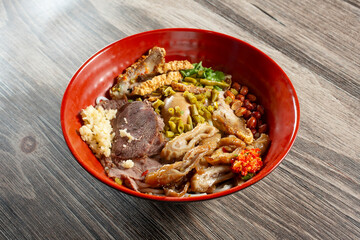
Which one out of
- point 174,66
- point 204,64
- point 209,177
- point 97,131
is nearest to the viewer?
point 209,177

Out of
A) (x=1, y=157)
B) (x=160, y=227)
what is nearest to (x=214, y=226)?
(x=160, y=227)

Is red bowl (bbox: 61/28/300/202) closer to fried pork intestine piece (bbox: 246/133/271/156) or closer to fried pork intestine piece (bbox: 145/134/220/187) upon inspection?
fried pork intestine piece (bbox: 246/133/271/156)

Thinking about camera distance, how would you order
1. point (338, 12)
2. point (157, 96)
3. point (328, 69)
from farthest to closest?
point (338, 12) < point (328, 69) < point (157, 96)

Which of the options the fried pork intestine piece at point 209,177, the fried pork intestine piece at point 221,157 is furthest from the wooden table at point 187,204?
the fried pork intestine piece at point 221,157

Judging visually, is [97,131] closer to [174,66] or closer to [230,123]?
[174,66]

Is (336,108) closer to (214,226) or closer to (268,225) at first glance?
(268,225)

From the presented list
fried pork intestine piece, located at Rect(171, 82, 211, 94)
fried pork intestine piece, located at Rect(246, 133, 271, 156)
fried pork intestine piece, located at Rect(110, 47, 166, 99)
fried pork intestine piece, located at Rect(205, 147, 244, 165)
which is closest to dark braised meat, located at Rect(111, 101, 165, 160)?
fried pork intestine piece, located at Rect(110, 47, 166, 99)

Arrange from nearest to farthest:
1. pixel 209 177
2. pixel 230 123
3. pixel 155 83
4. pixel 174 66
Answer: pixel 209 177 → pixel 230 123 → pixel 155 83 → pixel 174 66

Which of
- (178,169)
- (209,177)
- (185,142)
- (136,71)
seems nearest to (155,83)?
(136,71)
